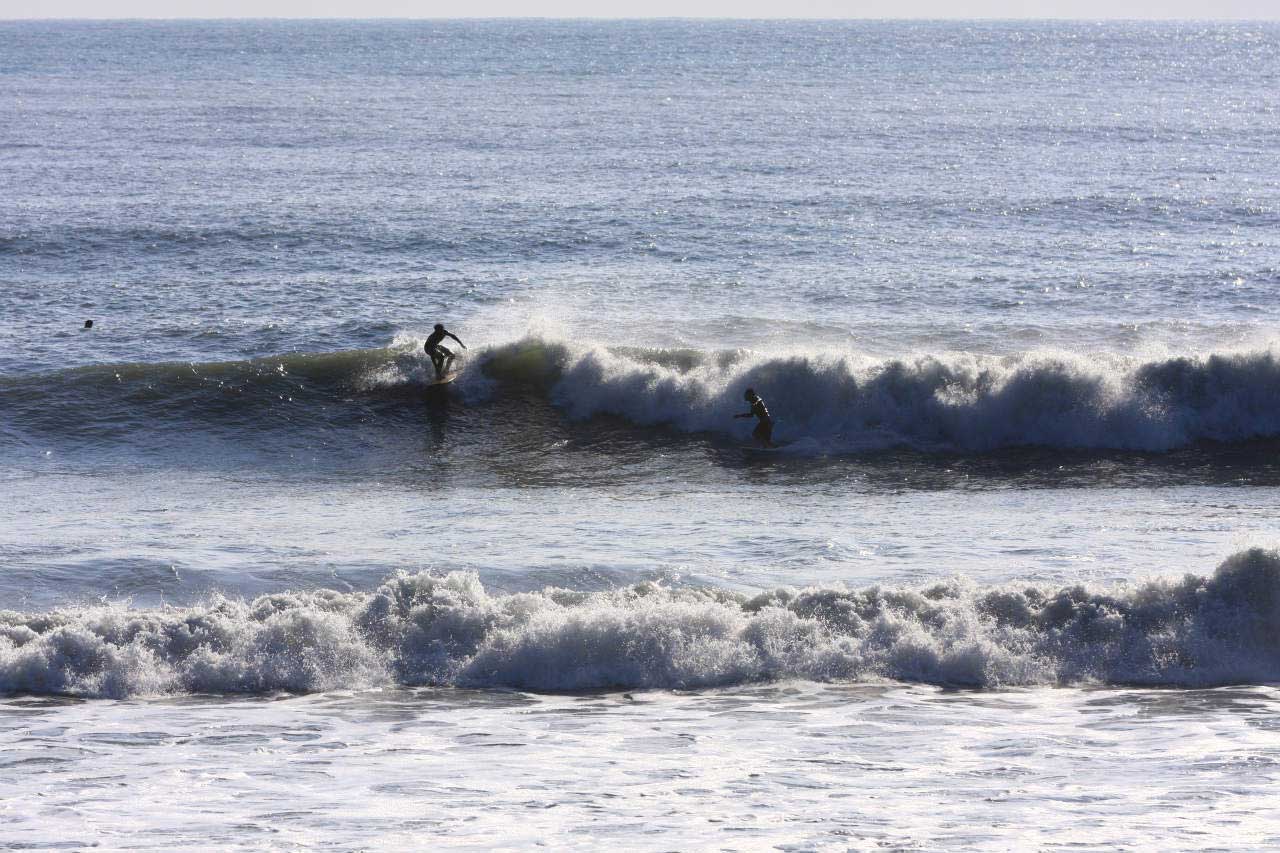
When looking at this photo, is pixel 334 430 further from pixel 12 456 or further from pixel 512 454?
pixel 12 456

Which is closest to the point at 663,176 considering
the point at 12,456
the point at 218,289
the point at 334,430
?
the point at 218,289

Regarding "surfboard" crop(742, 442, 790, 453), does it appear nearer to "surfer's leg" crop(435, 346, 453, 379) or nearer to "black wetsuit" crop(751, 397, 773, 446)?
"black wetsuit" crop(751, 397, 773, 446)

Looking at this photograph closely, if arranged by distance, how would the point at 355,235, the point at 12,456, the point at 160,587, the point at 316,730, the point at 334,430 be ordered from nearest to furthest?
1. the point at 316,730
2. the point at 160,587
3. the point at 12,456
4. the point at 334,430
5. the point at 355,235

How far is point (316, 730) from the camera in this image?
9594 millimetres

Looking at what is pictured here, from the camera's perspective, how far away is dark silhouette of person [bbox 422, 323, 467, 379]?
20.5 m

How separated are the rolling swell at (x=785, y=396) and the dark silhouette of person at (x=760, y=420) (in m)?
0.47

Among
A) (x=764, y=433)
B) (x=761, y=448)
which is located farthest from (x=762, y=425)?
(x=761, y=448)

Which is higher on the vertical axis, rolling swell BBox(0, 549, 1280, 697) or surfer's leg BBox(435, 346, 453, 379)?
surfer's leg BBox(435, 346, 453, 379)

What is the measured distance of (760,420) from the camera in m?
18.8

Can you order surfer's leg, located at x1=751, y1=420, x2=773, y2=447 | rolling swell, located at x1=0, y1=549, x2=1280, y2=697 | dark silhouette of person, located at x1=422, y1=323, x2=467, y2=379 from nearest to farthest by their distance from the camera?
rolling swell, located at x1=0, y1=549, x2=1280, y2=697 → surfer's leg, located at x1=751, y1=420, x2=773, y2=447 → dark silhouette of person, located at x1=422, y1=323, x2=467, y2=379

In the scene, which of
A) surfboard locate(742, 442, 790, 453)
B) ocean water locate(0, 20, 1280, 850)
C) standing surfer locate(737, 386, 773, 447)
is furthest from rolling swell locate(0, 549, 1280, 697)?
surfboard locate(742, 442, 790, 453)

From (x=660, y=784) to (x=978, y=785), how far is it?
6.87 ft

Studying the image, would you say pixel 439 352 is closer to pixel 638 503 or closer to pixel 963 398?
pixel 638 503

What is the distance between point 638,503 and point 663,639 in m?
5.19
